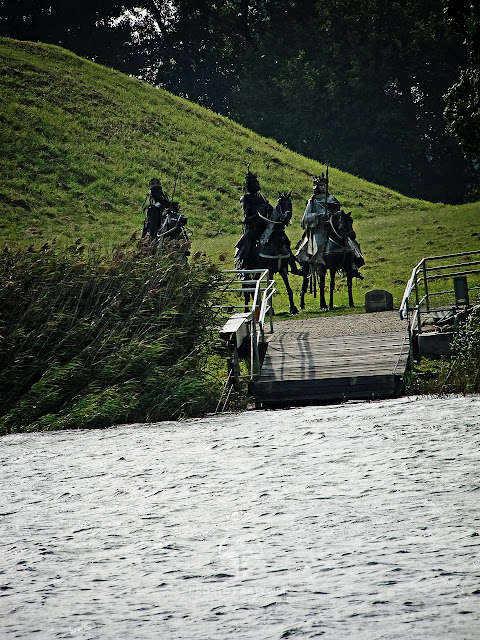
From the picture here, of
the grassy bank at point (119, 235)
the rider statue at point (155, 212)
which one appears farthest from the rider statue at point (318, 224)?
the rider statue at point (155, 212)

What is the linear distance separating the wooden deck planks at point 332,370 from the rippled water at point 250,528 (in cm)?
79

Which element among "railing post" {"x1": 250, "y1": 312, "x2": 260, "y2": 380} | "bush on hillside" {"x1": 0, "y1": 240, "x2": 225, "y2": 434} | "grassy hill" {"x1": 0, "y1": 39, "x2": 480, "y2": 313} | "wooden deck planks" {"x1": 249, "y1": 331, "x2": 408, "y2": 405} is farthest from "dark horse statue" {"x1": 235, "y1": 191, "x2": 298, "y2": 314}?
"bush on hillside" {"x1": 0, "y1": 240, "x2": 225, "y2": 434}

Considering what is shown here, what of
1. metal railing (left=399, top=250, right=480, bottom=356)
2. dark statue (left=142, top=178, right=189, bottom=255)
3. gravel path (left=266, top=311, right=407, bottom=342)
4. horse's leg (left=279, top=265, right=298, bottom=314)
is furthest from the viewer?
horse's leg (left=279, top=265, right=298, bottom=314)

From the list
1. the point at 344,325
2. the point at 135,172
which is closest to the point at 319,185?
the point at 344,325

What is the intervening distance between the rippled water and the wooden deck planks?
0.79 metres

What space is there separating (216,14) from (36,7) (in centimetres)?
1210

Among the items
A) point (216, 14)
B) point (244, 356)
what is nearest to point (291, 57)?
point (216, 14)

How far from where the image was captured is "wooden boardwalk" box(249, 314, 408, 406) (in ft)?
48.0

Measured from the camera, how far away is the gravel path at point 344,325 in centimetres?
1839

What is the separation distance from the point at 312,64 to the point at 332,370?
55486mm

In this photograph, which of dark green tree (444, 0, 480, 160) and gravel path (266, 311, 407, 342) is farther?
dark green tree (444, 0, 480, 160)

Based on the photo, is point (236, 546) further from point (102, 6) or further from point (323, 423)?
point (102, 6)

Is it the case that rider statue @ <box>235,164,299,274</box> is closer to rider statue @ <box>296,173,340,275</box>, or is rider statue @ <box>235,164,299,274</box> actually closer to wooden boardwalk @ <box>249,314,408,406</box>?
rider statue @ <box>296,173,340,275</box>

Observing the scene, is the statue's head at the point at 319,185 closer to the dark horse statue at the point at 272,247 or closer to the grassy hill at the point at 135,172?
the dark horse statue at the point at 272,247
